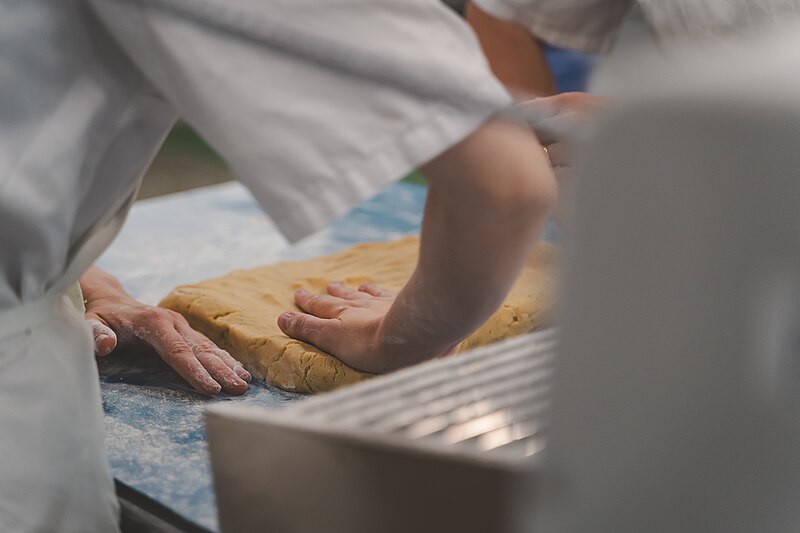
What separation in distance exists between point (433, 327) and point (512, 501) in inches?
13.7

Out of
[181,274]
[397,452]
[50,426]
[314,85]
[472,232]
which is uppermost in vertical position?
[314,85]

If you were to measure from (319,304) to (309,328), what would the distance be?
124 millimetres

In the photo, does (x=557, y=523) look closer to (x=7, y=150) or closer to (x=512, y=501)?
(x=512, y=501)

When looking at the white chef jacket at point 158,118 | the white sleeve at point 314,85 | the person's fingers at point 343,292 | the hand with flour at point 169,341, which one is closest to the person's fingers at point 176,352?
the hand with flour at point 169,341

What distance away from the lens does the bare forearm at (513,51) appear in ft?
4.47

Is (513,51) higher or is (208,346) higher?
(513,51)

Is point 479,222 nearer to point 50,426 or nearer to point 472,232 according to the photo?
point 472,232

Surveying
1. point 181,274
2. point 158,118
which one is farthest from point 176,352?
point 158,118

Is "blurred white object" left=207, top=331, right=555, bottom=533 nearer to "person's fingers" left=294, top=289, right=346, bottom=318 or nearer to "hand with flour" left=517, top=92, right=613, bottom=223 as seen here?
"hand with flour" left=517, top=92, right=613, bottom=223

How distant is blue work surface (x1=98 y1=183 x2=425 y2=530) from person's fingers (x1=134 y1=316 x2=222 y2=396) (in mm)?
20

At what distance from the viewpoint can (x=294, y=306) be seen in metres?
1.47

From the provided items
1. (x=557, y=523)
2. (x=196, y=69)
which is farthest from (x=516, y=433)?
(x=196, y=69)

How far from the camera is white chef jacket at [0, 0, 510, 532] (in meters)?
0.57

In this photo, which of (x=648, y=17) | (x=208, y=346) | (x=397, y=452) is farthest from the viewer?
(x=208, y=346)
